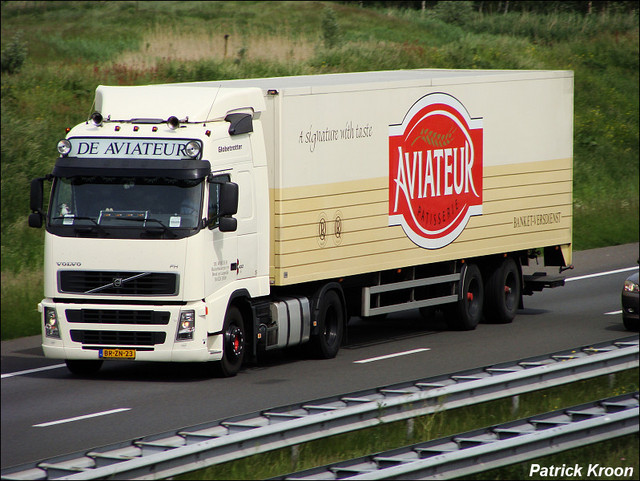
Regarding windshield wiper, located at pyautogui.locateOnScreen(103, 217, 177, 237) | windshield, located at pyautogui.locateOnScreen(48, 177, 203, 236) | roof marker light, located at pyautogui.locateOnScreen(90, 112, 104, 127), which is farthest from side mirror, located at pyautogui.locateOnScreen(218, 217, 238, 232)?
roof marker light, located at pyautogui.locateOnScreen(90, 112, 104, 127)

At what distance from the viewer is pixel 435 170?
19.3 metres

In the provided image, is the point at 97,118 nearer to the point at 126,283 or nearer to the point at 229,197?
the point at 229,197

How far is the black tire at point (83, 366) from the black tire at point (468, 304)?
6.21 m

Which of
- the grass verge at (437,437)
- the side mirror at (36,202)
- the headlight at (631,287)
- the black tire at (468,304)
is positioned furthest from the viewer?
the black tire at (468,304)

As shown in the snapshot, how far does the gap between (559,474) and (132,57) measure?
28.9 m

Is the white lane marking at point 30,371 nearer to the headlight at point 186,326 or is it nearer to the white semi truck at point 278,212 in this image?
the white semi truck at point 278,212

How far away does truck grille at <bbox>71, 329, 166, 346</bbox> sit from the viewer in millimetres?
15297

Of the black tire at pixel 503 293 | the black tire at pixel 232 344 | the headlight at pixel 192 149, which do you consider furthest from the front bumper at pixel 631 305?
the headlight at pixel 192 149

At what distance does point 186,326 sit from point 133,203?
63.4 inches

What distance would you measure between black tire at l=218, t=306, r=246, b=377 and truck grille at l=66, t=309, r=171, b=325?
0.86 meters

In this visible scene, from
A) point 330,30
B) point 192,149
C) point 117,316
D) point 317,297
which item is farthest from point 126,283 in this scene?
point 330,30

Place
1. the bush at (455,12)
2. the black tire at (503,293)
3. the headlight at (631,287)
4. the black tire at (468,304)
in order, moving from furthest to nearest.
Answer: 1. the bush at (455,12)
2. the black tire at (503,293)
3. the black tire at (468,304)
4. the headlight at (631,287)

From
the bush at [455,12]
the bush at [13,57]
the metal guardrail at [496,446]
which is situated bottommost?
the metal guardrail at [496,446]

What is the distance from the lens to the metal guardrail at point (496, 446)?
9156 millimetres
